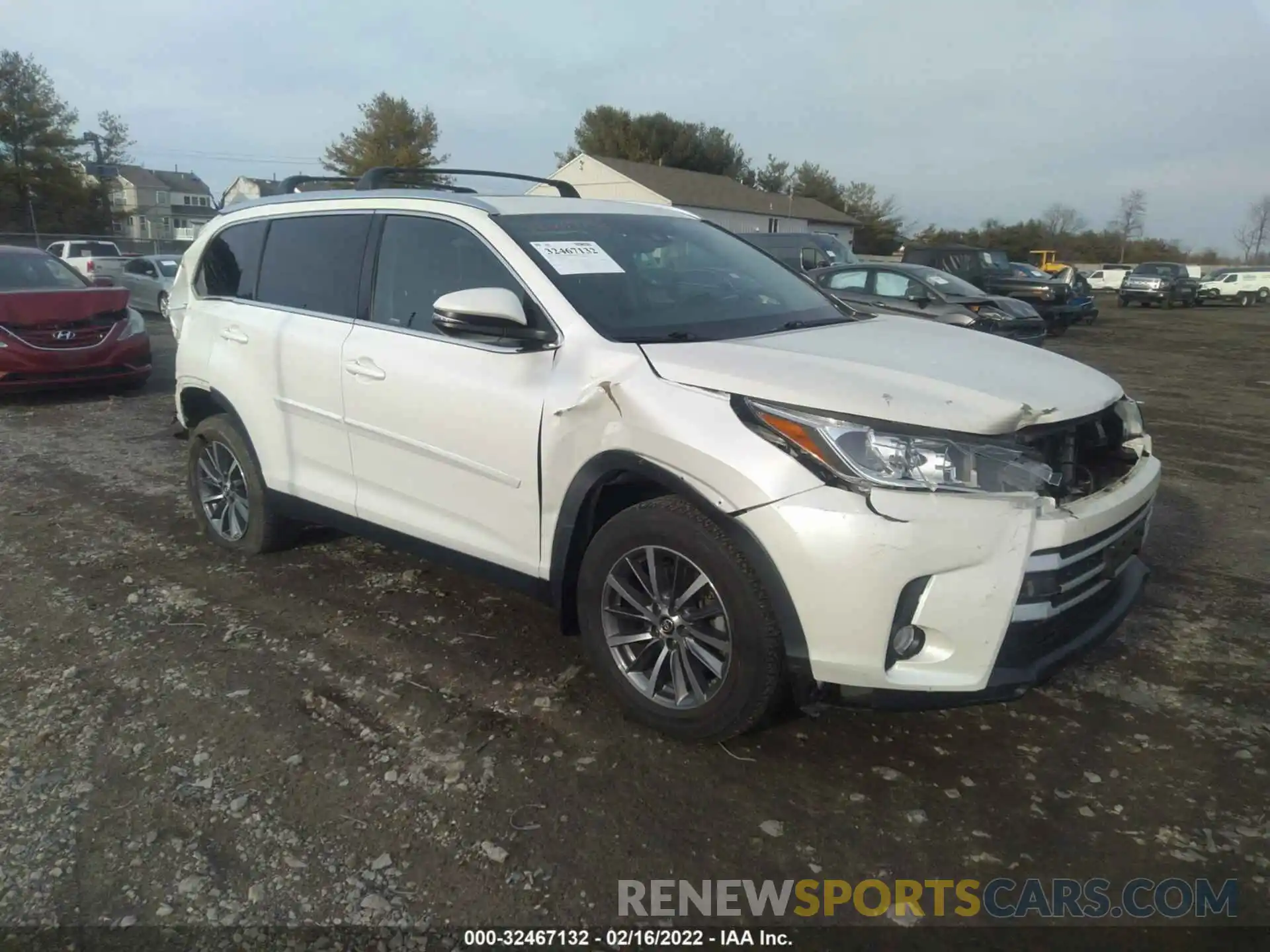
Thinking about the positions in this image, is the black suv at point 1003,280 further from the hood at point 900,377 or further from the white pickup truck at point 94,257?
the white pickup truck at point 94,257

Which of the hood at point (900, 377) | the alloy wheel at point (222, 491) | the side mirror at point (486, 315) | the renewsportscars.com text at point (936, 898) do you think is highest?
the side mirror at point (486, 315)

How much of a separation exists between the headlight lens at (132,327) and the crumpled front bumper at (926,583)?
908cm

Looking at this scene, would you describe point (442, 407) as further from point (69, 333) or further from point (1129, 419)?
point (69, 333)

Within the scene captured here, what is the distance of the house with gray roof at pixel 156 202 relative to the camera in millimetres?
52594

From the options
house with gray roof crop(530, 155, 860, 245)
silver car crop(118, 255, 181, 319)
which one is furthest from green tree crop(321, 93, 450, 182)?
silver car crop(118, 255, 181, 319)

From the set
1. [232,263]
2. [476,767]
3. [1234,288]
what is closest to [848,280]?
[232,263]

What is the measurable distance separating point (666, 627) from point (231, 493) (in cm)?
292

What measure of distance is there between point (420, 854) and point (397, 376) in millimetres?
1885

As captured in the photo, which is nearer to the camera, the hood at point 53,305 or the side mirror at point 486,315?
the side mirror at point 486,315

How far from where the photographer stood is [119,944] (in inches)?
89.0

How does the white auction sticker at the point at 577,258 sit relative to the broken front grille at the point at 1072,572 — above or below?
above

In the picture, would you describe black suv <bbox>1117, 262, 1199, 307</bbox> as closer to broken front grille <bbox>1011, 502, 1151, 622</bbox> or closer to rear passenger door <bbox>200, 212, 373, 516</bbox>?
broken front grille <bbox>1011, 502, 1151, 622</bbox>

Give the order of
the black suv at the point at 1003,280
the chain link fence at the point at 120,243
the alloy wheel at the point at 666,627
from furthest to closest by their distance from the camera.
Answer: the chain link fence at the point at 120,243 < the black suv at the point at 1003,280 < the alloy wheel at the point at 666,627

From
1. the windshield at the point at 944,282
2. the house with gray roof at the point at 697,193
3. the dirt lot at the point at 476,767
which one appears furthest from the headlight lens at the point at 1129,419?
the house with gray roof at the point at 697,193
